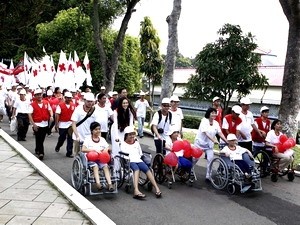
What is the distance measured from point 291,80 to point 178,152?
486cm

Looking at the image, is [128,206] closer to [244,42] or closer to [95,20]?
[244,42]

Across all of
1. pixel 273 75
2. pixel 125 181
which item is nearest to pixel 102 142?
pixel 125 181

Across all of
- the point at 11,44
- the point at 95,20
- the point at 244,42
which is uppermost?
the point at 95,20

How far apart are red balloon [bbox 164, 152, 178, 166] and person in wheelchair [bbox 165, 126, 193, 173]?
158 millimetres

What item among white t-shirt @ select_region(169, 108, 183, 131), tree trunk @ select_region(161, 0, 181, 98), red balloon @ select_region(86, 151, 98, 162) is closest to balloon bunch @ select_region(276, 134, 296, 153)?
white t-shirt @ select_region(169, 108, 183, 131)

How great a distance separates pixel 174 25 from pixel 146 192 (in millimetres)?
8600

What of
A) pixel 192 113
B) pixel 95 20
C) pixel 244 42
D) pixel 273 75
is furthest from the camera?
pixel 192 113

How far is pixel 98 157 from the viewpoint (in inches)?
272

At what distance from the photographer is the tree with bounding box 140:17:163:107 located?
25672mm

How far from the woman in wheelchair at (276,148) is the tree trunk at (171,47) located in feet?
21.1

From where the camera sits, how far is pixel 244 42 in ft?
43.4

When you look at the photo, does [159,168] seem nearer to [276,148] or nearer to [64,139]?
[276,148]

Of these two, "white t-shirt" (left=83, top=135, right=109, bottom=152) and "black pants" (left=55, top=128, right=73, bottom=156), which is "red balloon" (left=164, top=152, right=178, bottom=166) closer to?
"white t-shirt" (left=83, top=135, right=109, bottom=152)

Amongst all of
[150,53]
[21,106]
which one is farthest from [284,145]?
[150,53]
